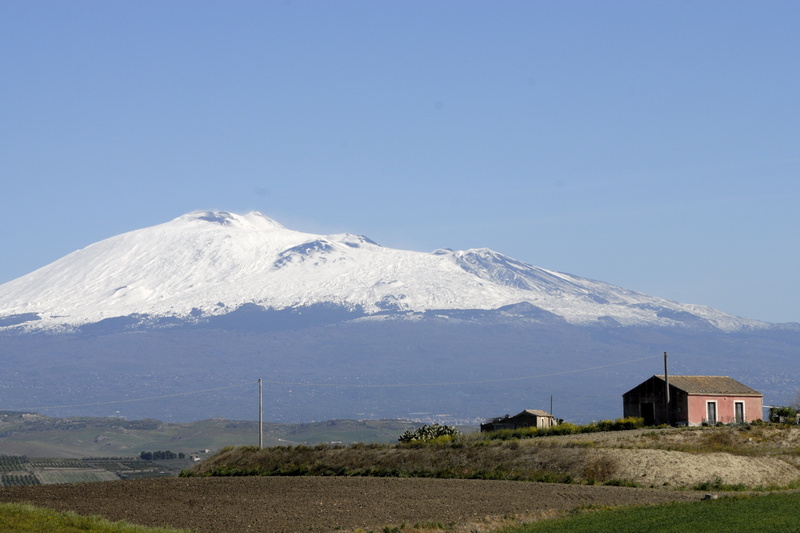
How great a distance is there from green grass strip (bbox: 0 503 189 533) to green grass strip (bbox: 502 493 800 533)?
11770 millimetres

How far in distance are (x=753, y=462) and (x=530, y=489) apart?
14.0m

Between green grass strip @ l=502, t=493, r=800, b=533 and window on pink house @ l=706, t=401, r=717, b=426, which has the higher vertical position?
window on pink house @ l=706, t=401, r=717, b=426

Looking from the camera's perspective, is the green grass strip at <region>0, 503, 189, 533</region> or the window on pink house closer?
the green grass strip at <region>0, 503, 189, 533</region>

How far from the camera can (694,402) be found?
78.5m

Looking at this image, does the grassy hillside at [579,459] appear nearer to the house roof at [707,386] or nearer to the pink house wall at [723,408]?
the pink house wall at [723,408]

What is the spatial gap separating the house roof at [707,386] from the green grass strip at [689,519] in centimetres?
3550

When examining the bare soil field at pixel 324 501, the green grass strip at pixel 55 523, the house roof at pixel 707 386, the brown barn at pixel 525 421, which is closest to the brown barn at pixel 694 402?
the house roof at pixel 707 386

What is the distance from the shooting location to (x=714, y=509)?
4119 centimetres

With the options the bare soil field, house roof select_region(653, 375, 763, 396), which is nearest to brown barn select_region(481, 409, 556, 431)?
house roof select_region(653, 375, 763, 396)

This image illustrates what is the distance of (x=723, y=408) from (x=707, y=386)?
1804mm

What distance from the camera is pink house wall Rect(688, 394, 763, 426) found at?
78.3 m

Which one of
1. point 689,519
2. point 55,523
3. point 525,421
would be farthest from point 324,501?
point 525,421

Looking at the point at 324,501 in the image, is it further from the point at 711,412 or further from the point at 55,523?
the point at 711,412

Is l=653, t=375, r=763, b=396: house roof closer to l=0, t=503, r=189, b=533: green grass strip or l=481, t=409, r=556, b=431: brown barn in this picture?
l=481, t=409, r=556, b=431: brown barn
